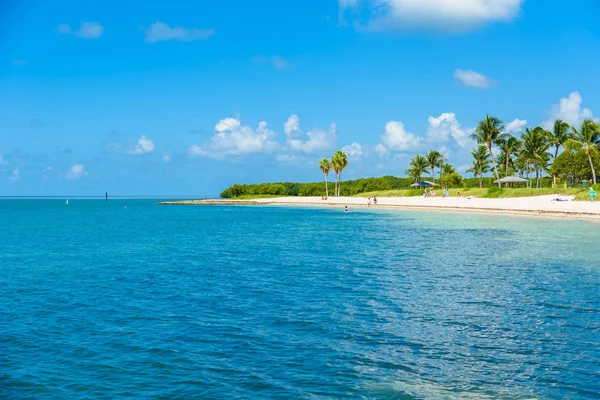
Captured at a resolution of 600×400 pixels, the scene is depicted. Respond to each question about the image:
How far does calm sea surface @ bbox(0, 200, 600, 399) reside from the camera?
10297mm

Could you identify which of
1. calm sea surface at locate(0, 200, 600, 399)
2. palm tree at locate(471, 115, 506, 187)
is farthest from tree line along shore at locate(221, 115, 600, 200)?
calm sea surface at locate(0, 200, 600, 399)

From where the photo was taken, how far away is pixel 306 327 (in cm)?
1430

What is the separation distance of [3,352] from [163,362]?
4.28 m

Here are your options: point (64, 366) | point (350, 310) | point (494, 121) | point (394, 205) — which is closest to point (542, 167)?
point (494, 121)

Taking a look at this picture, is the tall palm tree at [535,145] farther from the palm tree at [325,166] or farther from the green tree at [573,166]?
the palm tree at [325,166]

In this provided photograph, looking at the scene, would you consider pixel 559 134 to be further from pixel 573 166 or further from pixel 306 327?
pixel 306 327

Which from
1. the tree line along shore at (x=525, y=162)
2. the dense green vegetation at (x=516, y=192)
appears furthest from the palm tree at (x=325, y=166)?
the dense green vegetation at (x=516, y=192)

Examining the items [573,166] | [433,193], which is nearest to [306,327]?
[573,166]

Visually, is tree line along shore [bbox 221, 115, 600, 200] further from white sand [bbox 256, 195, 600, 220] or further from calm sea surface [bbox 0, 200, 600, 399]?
calm sea surface [bbox 0, 200, 600, 399]

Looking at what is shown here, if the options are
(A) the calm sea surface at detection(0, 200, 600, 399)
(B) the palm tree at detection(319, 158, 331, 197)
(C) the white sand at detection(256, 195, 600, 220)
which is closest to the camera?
(A) the calm sea surface at detection(0, 200, 600, 399)

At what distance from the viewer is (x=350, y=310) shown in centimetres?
1631

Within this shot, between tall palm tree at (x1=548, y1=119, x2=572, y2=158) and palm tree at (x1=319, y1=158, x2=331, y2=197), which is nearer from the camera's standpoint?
tall palm tree at (x1=548, y1=119, x2=572, y2=158)

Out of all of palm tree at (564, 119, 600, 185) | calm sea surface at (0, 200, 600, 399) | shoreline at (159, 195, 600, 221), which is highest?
palm tree at (564, 119, 600, 185)

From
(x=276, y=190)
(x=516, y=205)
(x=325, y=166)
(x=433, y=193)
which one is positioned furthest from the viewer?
(x=276, y=190)
